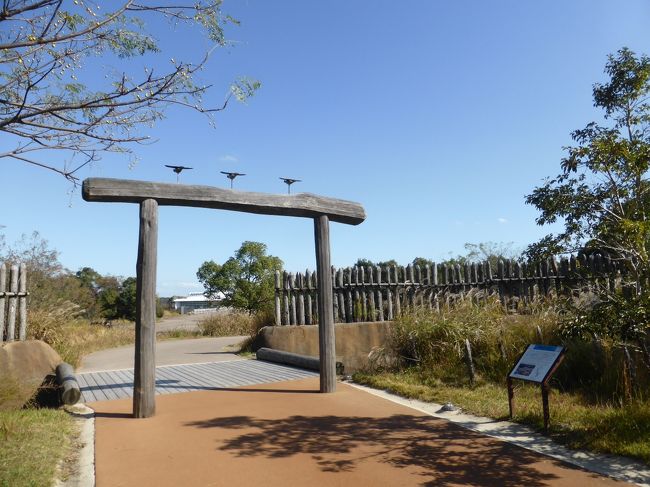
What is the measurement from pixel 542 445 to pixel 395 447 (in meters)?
1.44

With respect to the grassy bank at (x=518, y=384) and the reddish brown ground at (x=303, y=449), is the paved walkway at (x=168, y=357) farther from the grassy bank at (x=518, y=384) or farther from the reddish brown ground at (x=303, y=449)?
the grassy bank at (x=518, y=384)

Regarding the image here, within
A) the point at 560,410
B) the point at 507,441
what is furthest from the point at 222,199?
the point at 560,410

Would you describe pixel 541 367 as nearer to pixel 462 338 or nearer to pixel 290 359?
pixel 462 338

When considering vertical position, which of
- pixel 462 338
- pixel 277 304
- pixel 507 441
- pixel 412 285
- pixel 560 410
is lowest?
pixel 507 441

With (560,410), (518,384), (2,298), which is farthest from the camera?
(2,298)

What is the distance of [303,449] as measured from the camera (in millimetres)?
4770

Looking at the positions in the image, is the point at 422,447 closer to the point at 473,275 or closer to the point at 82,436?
the point at 82,436

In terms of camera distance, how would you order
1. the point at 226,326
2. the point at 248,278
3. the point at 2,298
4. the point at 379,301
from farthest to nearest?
the point at 248,278 < the point at 226,326 < the point at 379,301 < the point at 2,298

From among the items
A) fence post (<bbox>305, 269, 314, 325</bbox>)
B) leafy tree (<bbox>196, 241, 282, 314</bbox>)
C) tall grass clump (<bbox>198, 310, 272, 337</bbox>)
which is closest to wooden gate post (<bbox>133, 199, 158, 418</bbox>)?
fence post (<bbox>305, 269, 314, 325</bbox>)

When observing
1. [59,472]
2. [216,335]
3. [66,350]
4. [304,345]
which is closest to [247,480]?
[59,472]

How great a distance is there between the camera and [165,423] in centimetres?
586

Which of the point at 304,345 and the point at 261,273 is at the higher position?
the point at 261,273

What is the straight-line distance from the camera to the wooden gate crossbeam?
6156 mm

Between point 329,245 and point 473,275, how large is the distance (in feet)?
19.5
